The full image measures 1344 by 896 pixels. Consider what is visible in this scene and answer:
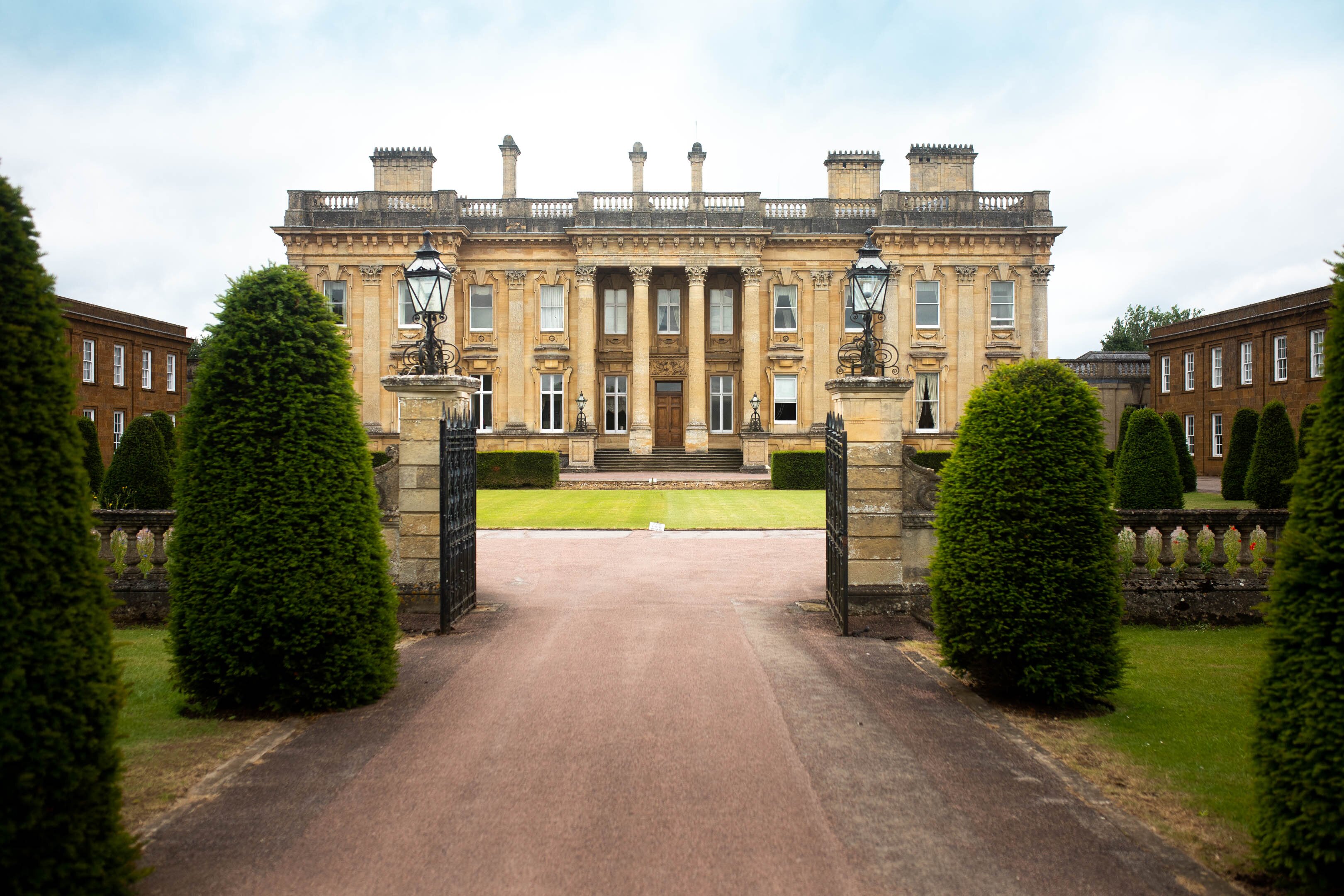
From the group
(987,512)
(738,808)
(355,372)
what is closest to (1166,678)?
(987,512)

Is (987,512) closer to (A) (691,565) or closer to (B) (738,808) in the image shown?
(B) (738,808)

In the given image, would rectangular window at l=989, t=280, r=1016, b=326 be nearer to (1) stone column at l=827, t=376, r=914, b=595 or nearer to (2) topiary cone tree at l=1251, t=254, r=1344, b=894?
(1) stone column at l=827, t=376, r=914, b=595

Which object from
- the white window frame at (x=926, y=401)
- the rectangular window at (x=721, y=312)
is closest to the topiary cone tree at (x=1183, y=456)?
the white window frame at (x=926, y=401)

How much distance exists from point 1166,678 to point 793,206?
3362 cm

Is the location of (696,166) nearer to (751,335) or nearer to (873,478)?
(751,335)

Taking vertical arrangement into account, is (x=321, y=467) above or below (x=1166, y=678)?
above

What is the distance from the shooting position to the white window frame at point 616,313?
38250mm

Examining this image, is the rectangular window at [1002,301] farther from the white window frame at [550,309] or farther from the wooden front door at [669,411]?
the white window frame at [550,309]

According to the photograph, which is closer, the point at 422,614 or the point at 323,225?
the point at 422,614

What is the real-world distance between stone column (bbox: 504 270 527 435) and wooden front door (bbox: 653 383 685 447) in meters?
6.50

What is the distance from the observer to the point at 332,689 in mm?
5539

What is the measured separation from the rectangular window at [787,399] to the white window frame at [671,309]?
5533mm

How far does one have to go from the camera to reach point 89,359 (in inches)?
1341

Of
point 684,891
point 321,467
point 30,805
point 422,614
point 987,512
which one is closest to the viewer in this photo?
point 30,805
